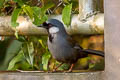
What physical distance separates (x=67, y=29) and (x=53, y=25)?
127 mm

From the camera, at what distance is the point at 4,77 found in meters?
2.82

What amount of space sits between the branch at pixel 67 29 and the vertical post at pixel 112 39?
39 centimetres

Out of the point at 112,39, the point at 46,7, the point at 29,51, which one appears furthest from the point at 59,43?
the point at 112,39

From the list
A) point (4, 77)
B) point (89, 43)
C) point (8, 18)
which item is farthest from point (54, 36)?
point (89, 43)

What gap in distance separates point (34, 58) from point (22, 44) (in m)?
0.24

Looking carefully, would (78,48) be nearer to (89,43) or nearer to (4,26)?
(4,26)

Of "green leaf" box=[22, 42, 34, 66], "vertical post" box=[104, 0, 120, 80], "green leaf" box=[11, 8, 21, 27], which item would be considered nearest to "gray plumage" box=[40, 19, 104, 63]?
"green leaf" box=[11, 8, 21, 27]

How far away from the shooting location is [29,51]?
12.6 feet

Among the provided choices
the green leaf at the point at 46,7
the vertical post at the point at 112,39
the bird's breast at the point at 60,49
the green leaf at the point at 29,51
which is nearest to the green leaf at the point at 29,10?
the green leaf at the point at 46,7

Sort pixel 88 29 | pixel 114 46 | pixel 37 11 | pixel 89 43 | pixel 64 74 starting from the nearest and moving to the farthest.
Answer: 1. pixel 114 46
2. pixel 64 74
3. pixel 88 29
4. pixel 37 11
5. pixel 89 43

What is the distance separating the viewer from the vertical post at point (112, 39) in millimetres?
2453

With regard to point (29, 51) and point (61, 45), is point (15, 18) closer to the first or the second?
point (61, 45)

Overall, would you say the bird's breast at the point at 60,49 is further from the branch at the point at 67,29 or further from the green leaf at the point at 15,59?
the green leaf at the point at 15,59

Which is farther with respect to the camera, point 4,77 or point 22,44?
point 22,44
